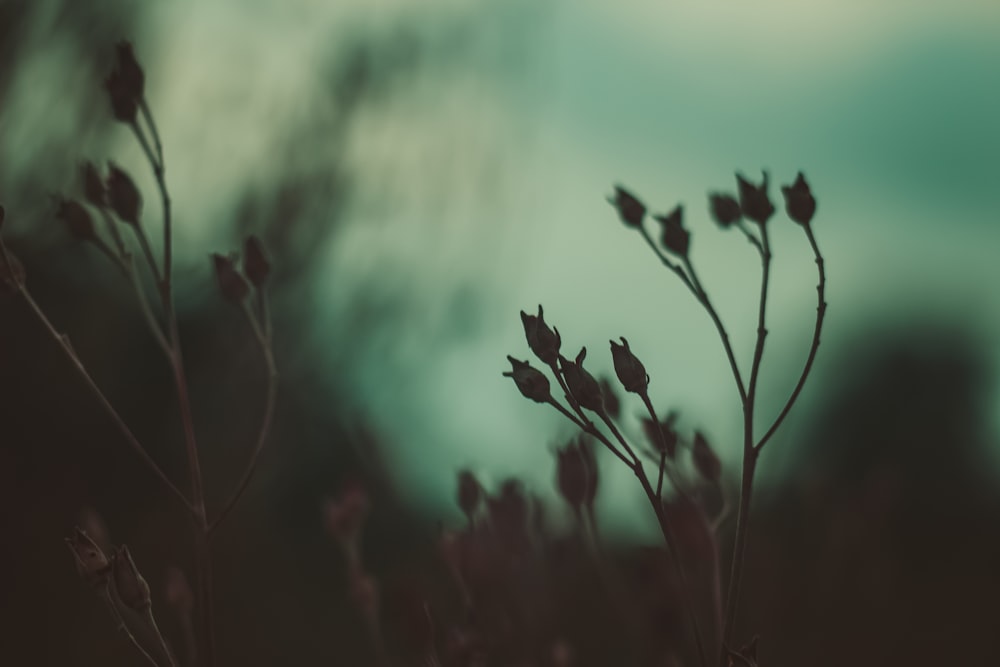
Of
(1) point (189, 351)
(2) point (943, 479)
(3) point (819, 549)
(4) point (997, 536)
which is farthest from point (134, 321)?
(2) point (943, 479)

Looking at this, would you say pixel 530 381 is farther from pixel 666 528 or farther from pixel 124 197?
pixel 124 197

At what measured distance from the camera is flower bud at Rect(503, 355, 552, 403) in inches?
39.9

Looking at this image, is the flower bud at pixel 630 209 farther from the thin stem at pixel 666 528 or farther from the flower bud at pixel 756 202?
the thin stem at pixel 666 528

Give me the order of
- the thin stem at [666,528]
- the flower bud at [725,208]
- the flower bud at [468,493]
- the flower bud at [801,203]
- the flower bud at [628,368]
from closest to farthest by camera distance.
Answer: the thin stem at [666,528] → the flower bud at [628,368] → the flower bud at [801,203] → the flower bud at [725,208] → the flower bud at [468,493]

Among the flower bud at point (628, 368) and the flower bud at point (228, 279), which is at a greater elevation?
the flower bud at point (228, 279)

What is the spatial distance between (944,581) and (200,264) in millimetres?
3336

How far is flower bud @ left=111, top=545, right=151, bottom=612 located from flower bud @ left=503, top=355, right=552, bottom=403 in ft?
1.31

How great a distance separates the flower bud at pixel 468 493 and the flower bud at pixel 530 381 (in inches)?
13.9

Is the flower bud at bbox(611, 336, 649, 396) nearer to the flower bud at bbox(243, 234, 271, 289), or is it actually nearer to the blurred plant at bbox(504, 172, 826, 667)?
the blurred plant at bbox(504, 172, 826, 667)

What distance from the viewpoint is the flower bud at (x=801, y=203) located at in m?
1.15

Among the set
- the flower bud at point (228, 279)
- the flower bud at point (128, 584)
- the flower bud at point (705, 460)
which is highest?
the flower bud at point (228, 279)

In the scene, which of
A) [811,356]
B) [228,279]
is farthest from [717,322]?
[228,279]

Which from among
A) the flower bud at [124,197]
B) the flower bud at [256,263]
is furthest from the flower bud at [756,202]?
the flower bud at [124,197]

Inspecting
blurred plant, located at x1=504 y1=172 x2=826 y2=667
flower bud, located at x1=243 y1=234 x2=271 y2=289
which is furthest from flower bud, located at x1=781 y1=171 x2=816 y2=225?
flower bud, located at x1=243 y1=234 x2=271 y2=289
